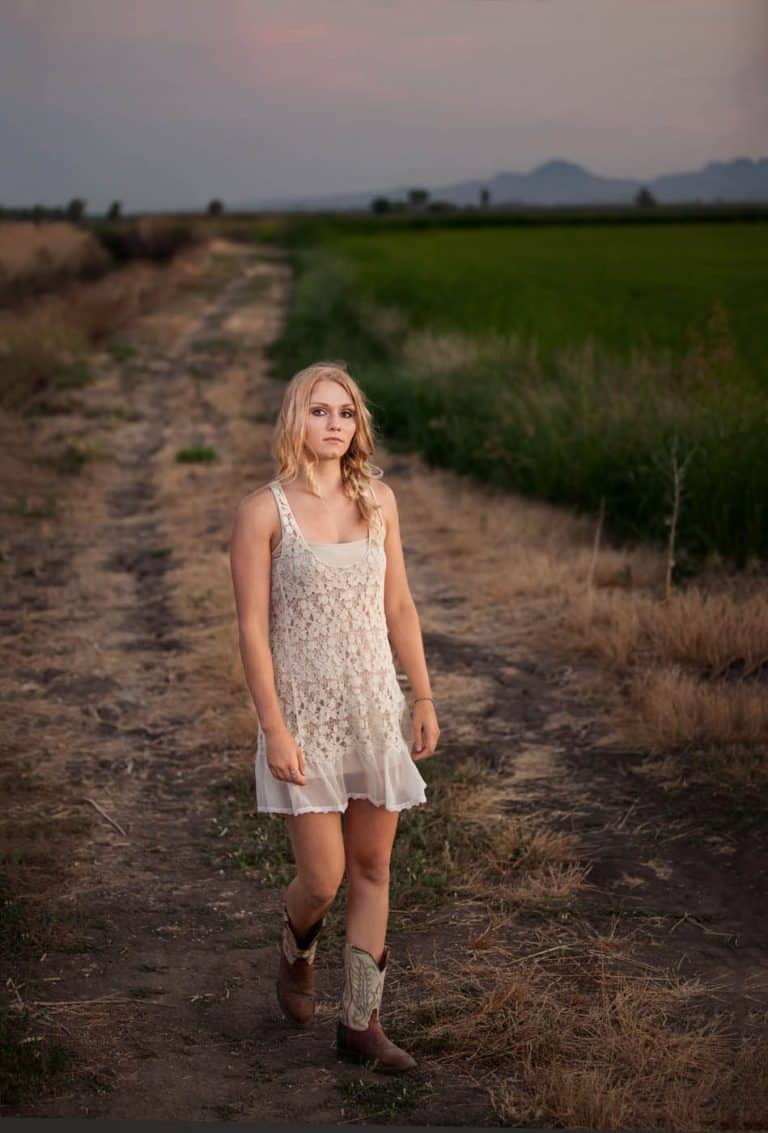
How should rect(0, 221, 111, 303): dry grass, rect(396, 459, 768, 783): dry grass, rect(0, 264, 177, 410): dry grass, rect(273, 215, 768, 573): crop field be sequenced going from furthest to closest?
1. rect(0, 221, 111, 303): dry grass
2. rect(0, 264, 177, 410): dry grass
3. rect(273, 215, 768, 573): crop field
4. rect(396, 459, 768, 783): dry grass

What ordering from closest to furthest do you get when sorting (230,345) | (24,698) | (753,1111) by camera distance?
(753,1111), (24,698), (230,345)

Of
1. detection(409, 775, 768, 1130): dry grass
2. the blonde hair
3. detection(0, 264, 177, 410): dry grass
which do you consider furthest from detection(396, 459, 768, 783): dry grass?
detection(0, 264, 177, 410): dry grass

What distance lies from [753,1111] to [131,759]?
10.2 feet

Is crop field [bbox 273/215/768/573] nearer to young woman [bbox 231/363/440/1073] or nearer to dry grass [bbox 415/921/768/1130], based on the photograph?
dry grass [bbox 415/921/768/1130]

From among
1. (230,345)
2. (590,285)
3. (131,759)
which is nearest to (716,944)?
(131,759)

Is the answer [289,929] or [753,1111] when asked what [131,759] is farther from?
[753,1111]

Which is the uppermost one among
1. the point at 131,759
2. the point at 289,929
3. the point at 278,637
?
the point at 278,637

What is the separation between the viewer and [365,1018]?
3.19m

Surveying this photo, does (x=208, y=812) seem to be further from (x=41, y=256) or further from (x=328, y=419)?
(x=41, y=256)

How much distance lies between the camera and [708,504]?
8.16 m

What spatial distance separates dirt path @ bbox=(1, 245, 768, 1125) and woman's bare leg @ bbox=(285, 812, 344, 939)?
460 millimetres

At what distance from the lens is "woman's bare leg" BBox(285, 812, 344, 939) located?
3.04 meters

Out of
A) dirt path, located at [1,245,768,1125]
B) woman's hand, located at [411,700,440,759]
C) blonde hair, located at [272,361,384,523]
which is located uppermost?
blonde hair, located at [272,361,384,523]

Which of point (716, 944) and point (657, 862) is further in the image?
point (657, 862)
